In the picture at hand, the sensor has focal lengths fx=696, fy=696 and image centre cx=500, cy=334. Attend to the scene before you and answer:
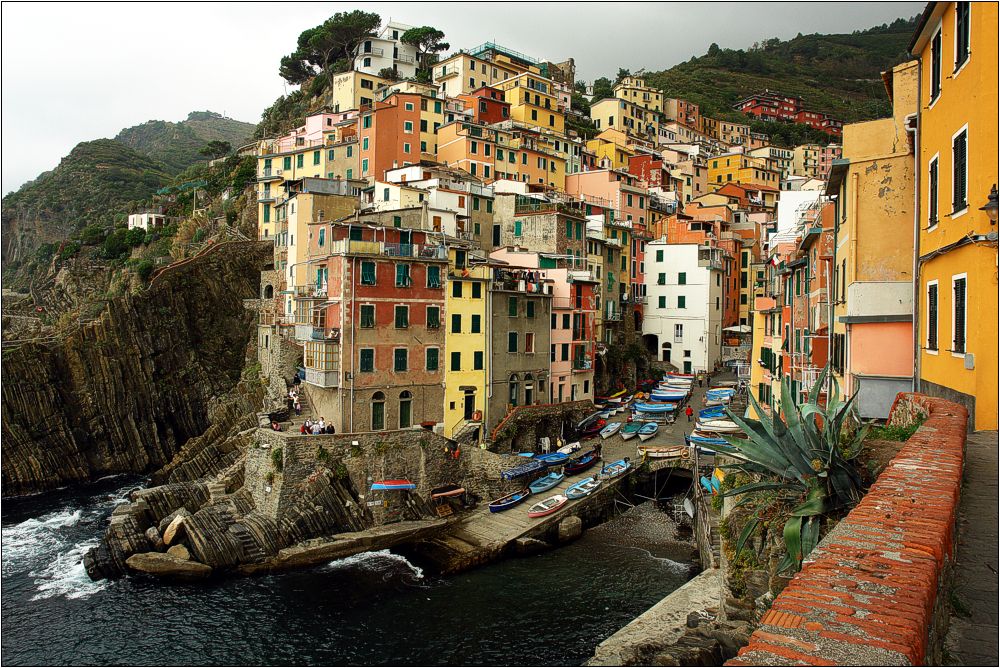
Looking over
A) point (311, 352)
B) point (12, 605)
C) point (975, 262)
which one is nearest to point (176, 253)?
point (311, 352)

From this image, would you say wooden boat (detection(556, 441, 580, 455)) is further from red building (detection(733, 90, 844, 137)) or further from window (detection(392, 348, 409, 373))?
red building (detection(733, 90, 844, 137))

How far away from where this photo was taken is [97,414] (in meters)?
57.6

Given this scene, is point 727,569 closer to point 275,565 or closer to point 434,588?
point 434,588

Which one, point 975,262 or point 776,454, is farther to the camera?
point 975,262

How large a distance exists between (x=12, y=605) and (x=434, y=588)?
18.2 meters

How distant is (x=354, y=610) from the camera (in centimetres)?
2839

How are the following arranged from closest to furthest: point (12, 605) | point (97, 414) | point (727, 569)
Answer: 1. point (727, 569)
2. point (12, 605)
3. point (97, 414)

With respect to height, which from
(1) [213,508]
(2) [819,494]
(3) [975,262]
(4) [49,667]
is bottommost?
(4) [49,667]

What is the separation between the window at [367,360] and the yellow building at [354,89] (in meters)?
53.9

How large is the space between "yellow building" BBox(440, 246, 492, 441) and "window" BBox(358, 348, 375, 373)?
4550mm

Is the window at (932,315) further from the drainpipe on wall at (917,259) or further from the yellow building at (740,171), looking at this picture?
the yellow building at (740,171)

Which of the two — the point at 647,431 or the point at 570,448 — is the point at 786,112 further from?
the point at 570,448

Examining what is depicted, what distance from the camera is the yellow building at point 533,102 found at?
81688 millimetres

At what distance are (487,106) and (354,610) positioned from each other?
63.3 m
